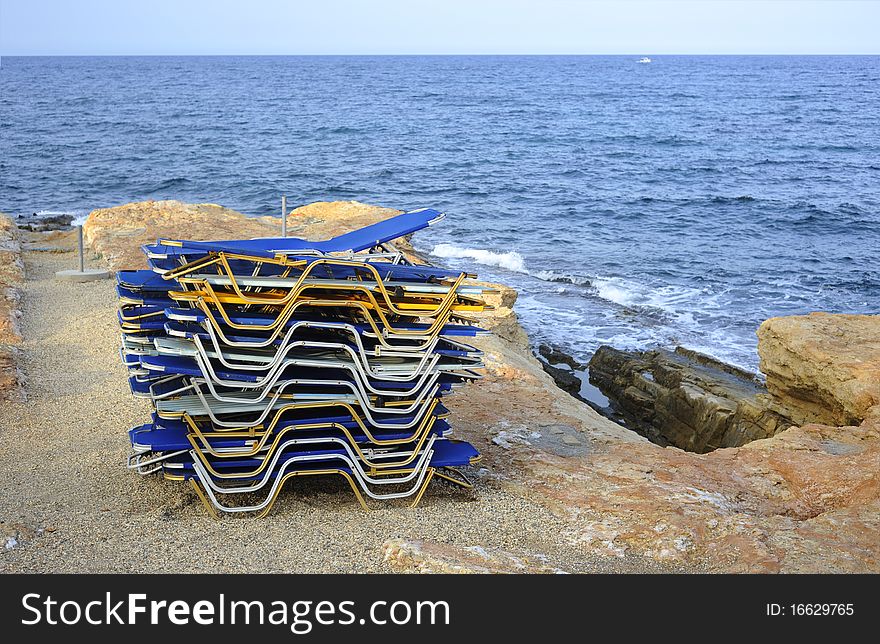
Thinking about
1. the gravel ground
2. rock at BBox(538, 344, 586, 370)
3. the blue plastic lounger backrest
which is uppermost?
the blue plastic lounger backrest

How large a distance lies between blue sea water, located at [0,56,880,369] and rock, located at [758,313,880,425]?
531 centimetres

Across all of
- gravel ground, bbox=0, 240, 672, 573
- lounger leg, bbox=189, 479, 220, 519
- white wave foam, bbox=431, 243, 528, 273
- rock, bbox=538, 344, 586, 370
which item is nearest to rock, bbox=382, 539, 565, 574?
gravel ground, bbox=0, 240, 672, 573

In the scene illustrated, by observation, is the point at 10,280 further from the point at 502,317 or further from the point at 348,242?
the point at 348,242

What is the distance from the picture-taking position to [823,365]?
10.8m

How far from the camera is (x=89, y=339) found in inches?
482

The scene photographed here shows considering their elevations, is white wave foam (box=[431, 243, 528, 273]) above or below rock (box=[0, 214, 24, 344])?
below

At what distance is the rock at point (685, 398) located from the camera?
42.3 feet

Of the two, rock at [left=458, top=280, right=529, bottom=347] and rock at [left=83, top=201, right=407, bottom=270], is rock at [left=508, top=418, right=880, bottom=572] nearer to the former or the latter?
rock at [left=458, top=280, right=529, bottom=347]

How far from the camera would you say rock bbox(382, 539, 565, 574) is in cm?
591

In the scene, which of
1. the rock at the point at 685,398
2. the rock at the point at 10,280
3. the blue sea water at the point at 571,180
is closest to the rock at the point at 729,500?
the rock at the point at 685,398

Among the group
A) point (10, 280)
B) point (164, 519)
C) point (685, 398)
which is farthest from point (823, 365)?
point (10, 280)

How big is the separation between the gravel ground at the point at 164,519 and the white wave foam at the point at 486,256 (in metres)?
16.0

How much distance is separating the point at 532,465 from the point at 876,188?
116 feet
